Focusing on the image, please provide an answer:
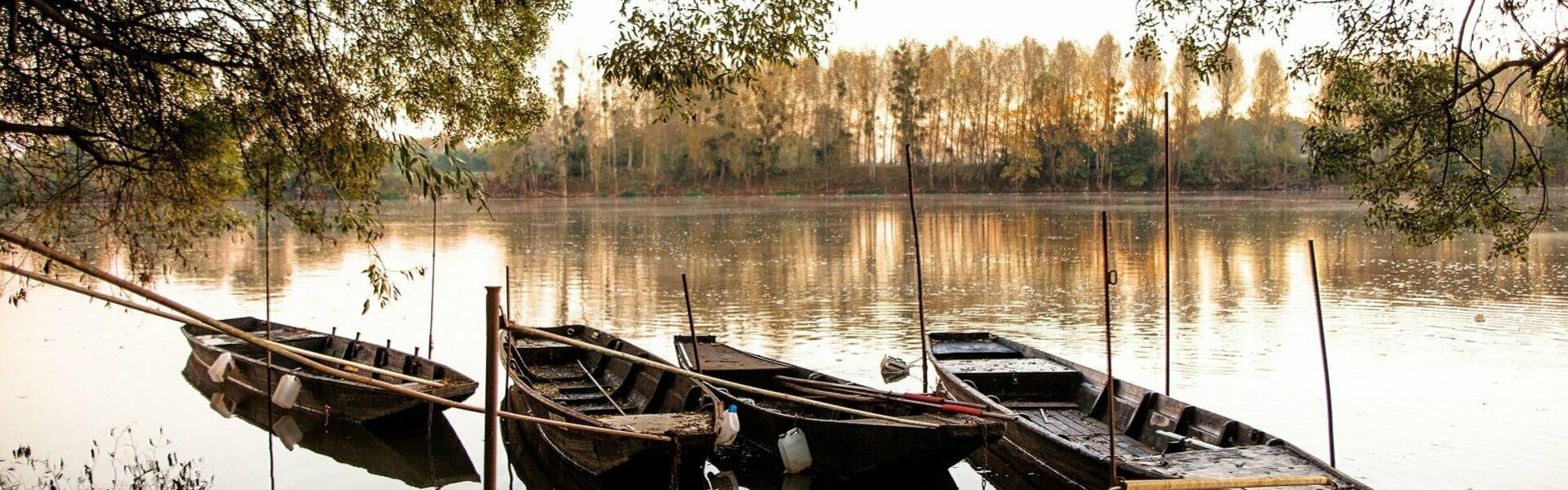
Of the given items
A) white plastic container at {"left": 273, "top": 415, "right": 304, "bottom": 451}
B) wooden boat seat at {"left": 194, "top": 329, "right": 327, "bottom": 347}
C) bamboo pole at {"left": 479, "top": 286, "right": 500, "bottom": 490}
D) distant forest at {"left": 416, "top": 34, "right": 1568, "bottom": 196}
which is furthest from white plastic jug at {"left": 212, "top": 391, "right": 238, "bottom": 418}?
distant forest at {"left": 416, "top": 34, "right": 1568, "bottom": 196}

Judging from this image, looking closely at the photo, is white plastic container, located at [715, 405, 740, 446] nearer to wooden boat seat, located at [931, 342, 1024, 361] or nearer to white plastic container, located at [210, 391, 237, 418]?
wooden boat seat, located at [931, 342, 1024, 361]

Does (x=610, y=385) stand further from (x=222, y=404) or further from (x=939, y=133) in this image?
(x=939, y=133)

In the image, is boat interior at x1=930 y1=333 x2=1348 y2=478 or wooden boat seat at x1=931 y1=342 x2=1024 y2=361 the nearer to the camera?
boat interior at x1=930 y1=333 x2=1348 y2=478

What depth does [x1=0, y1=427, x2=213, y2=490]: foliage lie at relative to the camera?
988 centimetres

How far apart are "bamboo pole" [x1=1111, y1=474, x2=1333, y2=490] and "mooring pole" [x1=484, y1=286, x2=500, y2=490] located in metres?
3.80

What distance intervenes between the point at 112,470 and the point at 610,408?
4647mm

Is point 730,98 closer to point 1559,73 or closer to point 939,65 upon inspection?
point 939,65

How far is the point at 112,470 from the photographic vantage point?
415 inches

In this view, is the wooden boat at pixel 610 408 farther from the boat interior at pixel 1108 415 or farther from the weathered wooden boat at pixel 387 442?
the boat interior at pixel 1108 415

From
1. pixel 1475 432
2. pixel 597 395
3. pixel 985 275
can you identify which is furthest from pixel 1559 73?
pixel 985 275

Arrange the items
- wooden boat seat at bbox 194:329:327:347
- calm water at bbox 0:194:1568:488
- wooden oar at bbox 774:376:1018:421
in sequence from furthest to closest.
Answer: wooden boat seat at bbox 194:329:327:347 → calm water at bbox 0:194:1568:488 → wooden oar at bbox 774:376:1018:421

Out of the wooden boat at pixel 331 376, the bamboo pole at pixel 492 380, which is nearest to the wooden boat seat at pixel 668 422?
the wooden boat at pixel 331 376

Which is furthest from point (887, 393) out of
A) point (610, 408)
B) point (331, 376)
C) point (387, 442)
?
point (331, 376)

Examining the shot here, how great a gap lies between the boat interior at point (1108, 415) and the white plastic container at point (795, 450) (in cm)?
192
